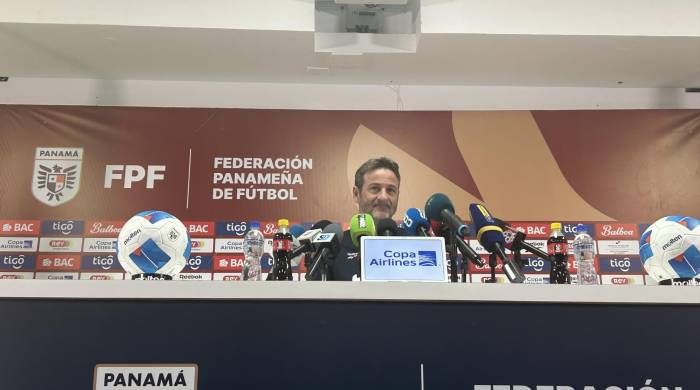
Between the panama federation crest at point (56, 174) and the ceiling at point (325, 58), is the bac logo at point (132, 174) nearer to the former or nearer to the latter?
the panama federation crest at point (56, 174)

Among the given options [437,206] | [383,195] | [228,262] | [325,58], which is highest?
[325,58]

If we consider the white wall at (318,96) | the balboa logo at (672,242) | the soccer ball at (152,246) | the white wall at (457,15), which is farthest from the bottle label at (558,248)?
the white wall at (318,96)

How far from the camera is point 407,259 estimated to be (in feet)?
4.04

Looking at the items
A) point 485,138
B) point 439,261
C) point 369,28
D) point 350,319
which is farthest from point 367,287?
point 485,138

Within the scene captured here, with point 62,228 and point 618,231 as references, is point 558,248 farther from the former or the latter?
point 62,228

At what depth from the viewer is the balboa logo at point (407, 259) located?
1219 mm

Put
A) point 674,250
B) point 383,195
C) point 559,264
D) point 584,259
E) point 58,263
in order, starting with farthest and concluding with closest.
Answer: point 58,263 → point 383,195 → point 584,259 → point 559,264 → point 674,250

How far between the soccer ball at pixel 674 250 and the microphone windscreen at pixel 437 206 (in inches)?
19.7

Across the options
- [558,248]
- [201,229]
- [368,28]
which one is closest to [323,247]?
[558,248]

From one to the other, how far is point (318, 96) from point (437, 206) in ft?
7.68

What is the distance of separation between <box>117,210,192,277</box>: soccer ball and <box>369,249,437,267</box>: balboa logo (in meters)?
0.50

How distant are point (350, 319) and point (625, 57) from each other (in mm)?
3228

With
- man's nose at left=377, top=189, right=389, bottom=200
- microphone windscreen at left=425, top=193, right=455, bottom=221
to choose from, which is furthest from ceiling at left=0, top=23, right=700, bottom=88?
microphone windscreen at left=425, top=193, right=455, bottom=221

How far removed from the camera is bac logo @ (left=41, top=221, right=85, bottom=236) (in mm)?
3445
